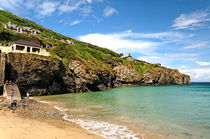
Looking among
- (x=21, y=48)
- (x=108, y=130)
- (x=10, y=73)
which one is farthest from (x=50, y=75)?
(x=108, y=130)

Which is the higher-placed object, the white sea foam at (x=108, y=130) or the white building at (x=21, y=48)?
the white building at (x=21, y=48)

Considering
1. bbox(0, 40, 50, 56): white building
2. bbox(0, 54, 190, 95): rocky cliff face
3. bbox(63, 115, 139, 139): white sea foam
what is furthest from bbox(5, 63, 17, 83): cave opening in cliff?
bbox(63, 115, 139, 139): white sea foam

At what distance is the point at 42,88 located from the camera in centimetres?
3528

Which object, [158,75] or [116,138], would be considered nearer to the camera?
[116,138]

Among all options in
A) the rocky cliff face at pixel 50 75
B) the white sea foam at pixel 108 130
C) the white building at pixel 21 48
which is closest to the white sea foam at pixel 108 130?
the white sea foam at pixel 108 130

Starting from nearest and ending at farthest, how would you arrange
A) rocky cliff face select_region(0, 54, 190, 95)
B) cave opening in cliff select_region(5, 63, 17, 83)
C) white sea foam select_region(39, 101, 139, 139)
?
white sea foam select_region(39, 101, 139, 139) → cave opening in cliff select_region(5, 63, 17, 83) → rocky cliff face select_region(0, 54, 190, 95)

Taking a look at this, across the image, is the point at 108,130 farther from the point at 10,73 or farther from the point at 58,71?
the point at 58,71

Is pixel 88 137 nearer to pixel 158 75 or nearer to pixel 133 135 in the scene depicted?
pixel 133 135

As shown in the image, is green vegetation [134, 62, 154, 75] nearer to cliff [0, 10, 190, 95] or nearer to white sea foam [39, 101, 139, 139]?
cliff [0, 10, 190, 95]

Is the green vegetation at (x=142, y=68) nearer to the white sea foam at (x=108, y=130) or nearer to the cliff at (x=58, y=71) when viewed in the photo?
the cliff at (x=58, y=71)

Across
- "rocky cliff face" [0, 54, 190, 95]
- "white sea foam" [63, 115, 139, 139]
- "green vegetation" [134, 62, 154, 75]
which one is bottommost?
"white sea foam" [63, 115, 139, 139]

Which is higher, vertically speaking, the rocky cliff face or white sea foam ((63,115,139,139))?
the rocky cliff face

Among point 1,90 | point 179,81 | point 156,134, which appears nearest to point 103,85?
point 1,90

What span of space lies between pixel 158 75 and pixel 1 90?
85.7m
